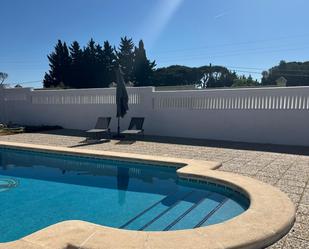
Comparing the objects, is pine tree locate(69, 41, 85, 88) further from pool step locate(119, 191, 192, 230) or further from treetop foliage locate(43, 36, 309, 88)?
pool step locate(119, 191, 192, 230)

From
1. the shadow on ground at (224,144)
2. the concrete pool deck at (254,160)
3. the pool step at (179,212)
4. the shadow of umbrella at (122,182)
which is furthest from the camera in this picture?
the shadow on ground at (224,144)

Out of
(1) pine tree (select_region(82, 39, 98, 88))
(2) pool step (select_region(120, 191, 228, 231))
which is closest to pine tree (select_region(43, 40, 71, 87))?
(1) pine tree (select_region(82, 39, 98, 88))

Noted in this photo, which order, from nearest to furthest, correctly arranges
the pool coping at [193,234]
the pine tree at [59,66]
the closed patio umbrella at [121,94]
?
the pool coping at [193,234]
the closed patio umbrella at [121,94]
the pine tree at [59,66]

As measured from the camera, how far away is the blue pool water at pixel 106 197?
4.68 m

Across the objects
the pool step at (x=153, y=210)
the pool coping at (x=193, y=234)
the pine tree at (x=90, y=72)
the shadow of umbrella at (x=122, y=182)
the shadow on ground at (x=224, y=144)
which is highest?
the pine tree at (x=90, y=72)

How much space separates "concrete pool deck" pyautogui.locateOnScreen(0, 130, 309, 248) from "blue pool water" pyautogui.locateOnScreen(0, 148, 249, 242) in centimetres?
95

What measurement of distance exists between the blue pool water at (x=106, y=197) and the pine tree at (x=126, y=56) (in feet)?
138

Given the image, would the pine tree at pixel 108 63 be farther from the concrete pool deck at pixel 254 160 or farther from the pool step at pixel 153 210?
the pool step at pixel 153 210


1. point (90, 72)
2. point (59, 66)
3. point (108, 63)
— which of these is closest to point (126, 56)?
point (108, 63)

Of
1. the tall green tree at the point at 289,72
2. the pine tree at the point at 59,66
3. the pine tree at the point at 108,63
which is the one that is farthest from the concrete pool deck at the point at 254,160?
the tall green tree at the point at 289,72

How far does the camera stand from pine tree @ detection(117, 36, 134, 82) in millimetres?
49594

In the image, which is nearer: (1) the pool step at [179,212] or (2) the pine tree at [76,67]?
(1) the pool step at [179,212]

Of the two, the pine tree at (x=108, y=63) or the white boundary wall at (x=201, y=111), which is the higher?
the pine tree at (x=108, y=63)

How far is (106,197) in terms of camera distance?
237 inches
